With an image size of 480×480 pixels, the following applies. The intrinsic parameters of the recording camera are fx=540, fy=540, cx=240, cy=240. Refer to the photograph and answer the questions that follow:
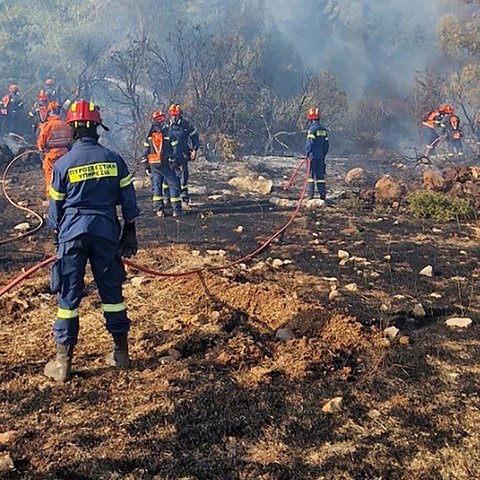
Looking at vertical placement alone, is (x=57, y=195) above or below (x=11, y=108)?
below

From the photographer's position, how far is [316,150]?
32.9 feet

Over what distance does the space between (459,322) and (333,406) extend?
6.03 feet

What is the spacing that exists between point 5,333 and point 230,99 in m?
13.4

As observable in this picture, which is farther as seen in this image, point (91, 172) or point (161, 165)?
point (161, 165)

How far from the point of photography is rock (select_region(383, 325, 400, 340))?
4273 millimetres

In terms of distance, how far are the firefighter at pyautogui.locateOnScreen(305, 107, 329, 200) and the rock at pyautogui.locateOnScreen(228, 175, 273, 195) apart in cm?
126

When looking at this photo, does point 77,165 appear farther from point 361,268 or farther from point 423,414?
point 361,268

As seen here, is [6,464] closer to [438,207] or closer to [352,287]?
[352,287]

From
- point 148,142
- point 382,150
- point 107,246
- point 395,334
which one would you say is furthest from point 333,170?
point 107,246

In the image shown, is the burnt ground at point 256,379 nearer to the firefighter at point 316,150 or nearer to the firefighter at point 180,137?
the firefighter at point 180,137

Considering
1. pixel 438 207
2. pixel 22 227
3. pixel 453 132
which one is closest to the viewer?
pixel 22 227

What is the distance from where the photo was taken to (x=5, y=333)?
167 inches

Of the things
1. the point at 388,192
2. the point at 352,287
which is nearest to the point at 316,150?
the point at 388,192

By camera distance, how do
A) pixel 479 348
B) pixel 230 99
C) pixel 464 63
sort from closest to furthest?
pixel 479 348 → pixel 230 99 → pixel 464 63
